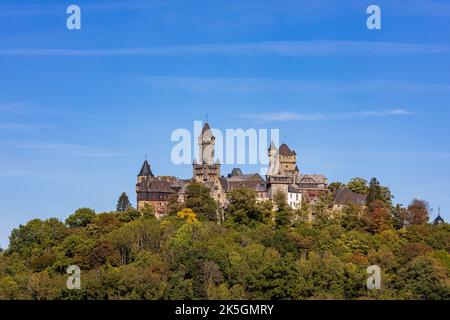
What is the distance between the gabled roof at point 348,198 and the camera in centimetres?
10231

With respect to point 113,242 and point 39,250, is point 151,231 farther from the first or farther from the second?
point 39,250

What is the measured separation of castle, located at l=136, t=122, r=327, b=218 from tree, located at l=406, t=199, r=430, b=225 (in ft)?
31.4

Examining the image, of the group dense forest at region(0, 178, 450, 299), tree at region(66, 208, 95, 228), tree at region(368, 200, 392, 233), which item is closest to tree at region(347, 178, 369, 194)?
dense forest at region(0, 178, 450, 299)

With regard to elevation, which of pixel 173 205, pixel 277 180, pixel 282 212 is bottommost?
pixel 282 212

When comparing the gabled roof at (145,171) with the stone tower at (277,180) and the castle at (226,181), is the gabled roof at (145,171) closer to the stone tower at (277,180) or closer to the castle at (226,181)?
the castle at (226,181)

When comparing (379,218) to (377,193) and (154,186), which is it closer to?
(377,193)

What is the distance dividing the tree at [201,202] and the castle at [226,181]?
415 cm

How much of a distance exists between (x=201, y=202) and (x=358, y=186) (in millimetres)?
18716

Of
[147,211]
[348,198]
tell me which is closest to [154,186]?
[147,211]

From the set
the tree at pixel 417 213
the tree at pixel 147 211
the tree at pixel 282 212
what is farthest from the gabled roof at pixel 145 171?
the tree at pixel 417 213

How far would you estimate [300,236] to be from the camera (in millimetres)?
89875

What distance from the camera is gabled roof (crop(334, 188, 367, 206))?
336 feet

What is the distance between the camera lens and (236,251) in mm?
83062

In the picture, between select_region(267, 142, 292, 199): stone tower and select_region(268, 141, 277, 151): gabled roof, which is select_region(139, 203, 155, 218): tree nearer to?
select_region(267, 142, 292, 199): stone tower
